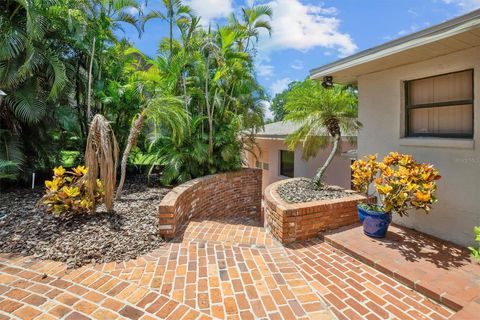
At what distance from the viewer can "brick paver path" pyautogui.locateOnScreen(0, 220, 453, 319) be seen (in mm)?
2484

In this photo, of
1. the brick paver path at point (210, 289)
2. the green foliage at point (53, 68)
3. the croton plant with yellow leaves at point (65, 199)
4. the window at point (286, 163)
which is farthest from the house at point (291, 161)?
the green foliage at point (53, 68)

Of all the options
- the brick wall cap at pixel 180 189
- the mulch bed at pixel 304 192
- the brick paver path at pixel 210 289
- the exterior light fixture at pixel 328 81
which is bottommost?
the brick paver path at pixel 210 289

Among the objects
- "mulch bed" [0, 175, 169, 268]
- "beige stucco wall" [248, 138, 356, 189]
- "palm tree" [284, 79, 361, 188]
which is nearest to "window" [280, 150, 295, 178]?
"beige stucco wall" [248, 138, 356, 189]

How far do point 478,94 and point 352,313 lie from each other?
3702 millimetres

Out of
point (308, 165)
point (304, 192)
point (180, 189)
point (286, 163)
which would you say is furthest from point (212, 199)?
point (286, 163)

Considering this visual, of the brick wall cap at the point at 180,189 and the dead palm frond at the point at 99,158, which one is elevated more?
the dead palm frond at the point at 99,158

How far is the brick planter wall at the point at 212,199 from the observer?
4184 mm

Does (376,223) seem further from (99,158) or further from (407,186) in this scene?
(99,158)

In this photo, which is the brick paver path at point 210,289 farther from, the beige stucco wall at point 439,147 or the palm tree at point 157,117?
the palm tree at point 157,117

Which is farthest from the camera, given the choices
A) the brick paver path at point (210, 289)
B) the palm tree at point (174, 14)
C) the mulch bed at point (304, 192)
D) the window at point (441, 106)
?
the palm tree at point (174, 14)

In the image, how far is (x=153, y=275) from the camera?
10.1 feet

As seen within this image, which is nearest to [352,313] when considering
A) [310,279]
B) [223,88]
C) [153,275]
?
[310,279]

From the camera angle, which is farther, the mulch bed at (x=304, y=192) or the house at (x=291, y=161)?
the house at (x=291, y=161)

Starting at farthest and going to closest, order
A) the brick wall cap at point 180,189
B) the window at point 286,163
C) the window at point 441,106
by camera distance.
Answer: the window at point 286,163 → the brick wall cap at point 180,189 → the window at point 441,106
